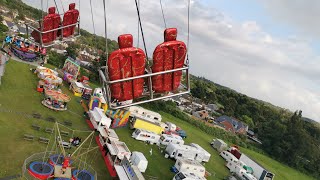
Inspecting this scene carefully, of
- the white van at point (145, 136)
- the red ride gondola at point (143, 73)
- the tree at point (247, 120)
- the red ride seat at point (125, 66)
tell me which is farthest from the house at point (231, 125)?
the red ride seat at point (125, 66)

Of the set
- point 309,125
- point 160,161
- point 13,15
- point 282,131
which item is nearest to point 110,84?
point 160,161

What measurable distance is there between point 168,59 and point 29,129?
1843 centimetres

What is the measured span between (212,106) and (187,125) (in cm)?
3840

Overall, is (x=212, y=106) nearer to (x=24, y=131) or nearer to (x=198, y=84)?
(x=198, y=84)

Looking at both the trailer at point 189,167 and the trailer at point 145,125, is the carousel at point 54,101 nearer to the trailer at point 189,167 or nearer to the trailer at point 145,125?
the trailer at point 145,125

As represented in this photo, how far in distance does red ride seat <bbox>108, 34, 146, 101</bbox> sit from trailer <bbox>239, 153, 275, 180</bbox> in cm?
2816

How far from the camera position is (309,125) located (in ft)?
270

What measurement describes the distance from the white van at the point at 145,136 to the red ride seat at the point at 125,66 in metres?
21.9

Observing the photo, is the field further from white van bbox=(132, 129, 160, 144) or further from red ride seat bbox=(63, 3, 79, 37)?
red ride seat bbox=(63, 3, 79, 37)

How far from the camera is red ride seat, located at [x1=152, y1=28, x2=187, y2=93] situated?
9.41m

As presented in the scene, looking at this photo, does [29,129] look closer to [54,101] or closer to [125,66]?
[54,101]

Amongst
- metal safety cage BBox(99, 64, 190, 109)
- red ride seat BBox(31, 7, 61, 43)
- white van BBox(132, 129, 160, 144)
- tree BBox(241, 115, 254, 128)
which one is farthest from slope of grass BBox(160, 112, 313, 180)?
tree BBox(241, 115, 254, 128)

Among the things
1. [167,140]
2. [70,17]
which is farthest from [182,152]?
[70,17]

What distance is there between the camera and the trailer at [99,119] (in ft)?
92.1
